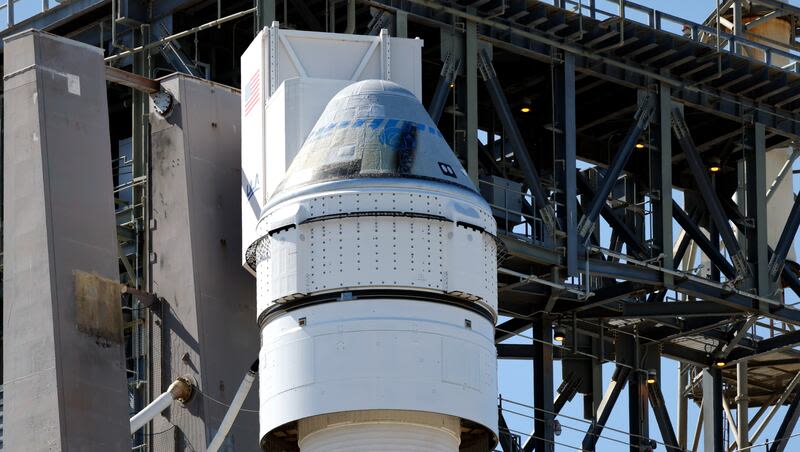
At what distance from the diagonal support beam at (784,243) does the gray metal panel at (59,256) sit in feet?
73.8

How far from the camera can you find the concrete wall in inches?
1761

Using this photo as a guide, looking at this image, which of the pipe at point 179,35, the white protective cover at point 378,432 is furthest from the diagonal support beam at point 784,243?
the white protective cover at point 378,432

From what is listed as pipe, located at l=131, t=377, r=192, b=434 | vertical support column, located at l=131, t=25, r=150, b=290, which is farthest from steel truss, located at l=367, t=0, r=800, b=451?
pipe, located at l=131, t=377, r=192, b=434

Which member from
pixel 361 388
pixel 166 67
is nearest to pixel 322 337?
pixel 361 388

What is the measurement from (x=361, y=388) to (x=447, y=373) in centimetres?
146

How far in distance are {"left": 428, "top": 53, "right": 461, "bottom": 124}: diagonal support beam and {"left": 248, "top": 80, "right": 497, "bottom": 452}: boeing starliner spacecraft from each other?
12.3m

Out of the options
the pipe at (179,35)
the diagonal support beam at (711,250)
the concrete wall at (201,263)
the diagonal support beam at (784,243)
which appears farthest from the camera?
the diagonal support beam at (784,243)

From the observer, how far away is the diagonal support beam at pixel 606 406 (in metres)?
61.5

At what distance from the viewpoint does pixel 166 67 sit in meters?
53.3

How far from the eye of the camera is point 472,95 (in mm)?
53062

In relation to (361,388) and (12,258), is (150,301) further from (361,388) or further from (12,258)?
(361,388)

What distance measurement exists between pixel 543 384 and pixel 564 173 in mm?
6418

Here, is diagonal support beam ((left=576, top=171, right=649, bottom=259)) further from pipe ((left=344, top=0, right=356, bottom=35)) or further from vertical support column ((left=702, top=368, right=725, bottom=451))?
pipe ((left=344, top=0, right=356, bottom=35))

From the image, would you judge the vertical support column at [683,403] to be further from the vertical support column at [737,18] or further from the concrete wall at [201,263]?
the concrete wall at [201,263]
